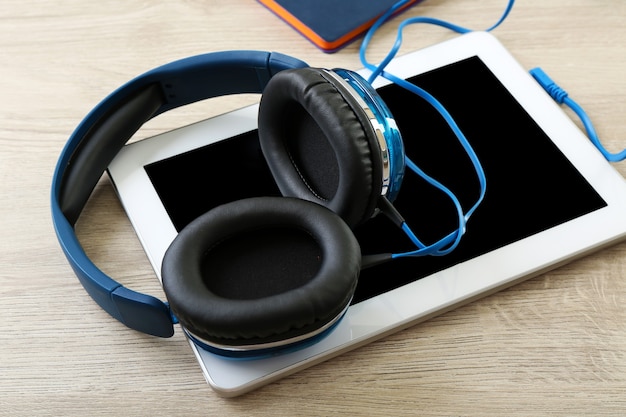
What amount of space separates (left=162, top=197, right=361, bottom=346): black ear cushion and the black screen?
0.10m

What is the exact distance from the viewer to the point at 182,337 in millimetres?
682

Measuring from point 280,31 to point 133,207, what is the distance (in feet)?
1.00

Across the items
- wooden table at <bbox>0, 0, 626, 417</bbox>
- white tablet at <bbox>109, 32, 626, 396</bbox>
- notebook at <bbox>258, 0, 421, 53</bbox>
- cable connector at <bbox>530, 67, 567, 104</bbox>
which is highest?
notebook at <bbox>258, 0, 421, 53</bbox>

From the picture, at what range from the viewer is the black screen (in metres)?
0.73

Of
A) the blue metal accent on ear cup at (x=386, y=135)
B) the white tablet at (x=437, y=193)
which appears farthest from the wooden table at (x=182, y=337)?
the blue metal accent on ear cup at (x=386, y=135)

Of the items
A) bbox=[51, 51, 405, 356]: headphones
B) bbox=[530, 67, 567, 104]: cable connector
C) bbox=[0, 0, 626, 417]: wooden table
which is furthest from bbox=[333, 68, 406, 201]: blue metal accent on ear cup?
bbox=[530, 67, 567, 104]: cable connector

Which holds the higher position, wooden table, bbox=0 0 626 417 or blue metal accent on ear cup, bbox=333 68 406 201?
blue metal accent on ear cup, bbox=333 68 406 201

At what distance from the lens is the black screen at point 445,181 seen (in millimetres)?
729

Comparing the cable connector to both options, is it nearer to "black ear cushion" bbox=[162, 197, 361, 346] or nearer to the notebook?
the notebook

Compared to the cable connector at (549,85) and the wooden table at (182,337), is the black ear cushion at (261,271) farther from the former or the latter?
the cable connector at (549,85)

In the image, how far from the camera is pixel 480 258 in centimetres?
72

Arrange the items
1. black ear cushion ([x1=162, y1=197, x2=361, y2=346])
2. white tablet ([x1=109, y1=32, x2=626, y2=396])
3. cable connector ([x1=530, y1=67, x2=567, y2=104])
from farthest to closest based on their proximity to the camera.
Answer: cable connector ([x1=530, y1=67, x2=567, y2=104]), white tablet ([x1=109, y1=32, x2=626, y2=396]), black ear cushion ([x1=162, y1=197, x2=361, y2=346])

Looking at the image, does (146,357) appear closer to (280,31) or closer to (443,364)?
(443,364)

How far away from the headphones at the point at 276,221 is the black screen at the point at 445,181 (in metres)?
0.04
